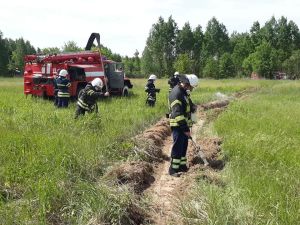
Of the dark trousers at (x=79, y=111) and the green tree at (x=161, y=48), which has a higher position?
the green tree at (x=161, y=48)

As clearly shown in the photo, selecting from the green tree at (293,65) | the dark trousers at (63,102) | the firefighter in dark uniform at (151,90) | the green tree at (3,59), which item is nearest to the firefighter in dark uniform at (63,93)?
the dark trousers at (63,102)

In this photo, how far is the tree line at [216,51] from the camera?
68125 mm

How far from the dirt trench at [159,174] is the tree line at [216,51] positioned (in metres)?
56.6

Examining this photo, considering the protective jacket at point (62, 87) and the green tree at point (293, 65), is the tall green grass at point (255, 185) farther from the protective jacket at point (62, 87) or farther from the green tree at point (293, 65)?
the green tree at point (293, 65)

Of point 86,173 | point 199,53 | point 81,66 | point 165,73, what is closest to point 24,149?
point 86,173

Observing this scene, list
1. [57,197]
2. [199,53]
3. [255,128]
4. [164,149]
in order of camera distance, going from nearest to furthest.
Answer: [57,197], [164,149], [255,128], [199,53]

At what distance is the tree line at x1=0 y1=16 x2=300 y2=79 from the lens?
68125 millimetres

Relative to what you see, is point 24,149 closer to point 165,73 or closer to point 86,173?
point 86,173

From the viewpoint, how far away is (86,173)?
646cm

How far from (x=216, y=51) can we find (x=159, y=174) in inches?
2881

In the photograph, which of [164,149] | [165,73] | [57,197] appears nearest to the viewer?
[57,197]

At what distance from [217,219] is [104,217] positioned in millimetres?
1275

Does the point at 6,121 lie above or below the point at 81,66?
below

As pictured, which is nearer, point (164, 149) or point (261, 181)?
point (261, 181)
